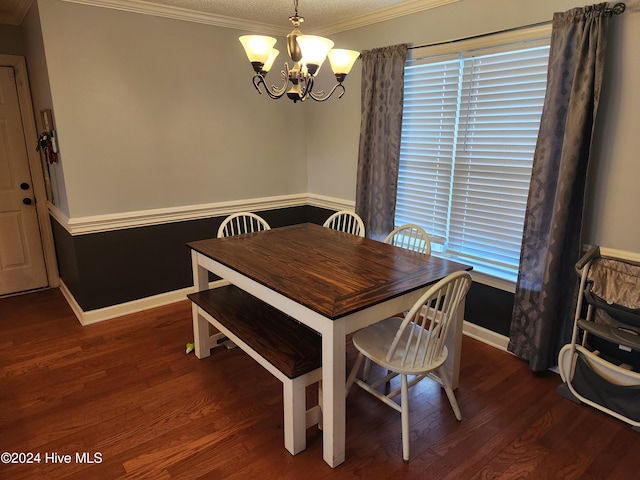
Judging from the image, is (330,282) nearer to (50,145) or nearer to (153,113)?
(153,113)

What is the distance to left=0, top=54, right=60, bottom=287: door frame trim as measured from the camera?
3.52 m

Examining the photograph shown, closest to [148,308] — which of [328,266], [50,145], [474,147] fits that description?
[50,145]

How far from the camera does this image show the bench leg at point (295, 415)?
6.10 ft

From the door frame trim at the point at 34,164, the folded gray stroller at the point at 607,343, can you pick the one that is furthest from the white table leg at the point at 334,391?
the door frame trim at the point at 34,164

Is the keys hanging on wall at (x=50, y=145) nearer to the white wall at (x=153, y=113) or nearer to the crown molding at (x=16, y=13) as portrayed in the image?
the white wall at (x=153, y=113)

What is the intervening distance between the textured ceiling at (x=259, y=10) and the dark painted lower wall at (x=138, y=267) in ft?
5.59

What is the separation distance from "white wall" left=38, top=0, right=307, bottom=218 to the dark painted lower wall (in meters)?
0.23

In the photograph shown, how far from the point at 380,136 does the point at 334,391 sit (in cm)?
227

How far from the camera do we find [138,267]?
343cm

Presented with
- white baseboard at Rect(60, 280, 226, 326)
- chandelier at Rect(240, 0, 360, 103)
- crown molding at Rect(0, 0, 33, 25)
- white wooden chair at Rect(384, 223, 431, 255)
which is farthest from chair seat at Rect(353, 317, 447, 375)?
crown molding at Rect(0, 0, 33, 25)

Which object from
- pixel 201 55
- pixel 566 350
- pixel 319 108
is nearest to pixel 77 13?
pixel 201 55

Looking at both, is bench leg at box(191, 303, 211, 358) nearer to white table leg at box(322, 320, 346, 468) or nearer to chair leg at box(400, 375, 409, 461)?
white table leg at box(322, 320, 346, 468)

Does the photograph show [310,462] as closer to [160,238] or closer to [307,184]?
[160,238]

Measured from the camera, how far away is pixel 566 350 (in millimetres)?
2293
